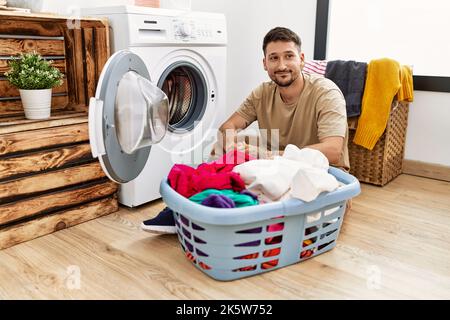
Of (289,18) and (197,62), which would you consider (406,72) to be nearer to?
(289,18)

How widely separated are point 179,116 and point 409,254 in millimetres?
1216

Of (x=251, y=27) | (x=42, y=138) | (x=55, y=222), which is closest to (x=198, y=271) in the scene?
(x=55, y=222)

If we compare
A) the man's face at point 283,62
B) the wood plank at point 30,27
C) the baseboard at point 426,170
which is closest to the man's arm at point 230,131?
the man's face at point 283,62

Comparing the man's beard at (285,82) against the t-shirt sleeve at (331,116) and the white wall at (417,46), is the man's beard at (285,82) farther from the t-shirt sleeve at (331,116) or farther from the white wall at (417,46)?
the white wall at (417,46)

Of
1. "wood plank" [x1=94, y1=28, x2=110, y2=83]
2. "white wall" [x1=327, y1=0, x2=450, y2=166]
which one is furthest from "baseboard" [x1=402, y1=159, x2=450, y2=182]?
"wood plank" [x1=94, y1=28, x2=110, y2=83]

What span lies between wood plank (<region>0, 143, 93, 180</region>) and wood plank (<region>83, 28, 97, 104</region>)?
269mm

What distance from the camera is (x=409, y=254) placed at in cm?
150

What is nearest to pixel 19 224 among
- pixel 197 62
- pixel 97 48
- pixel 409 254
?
pixel 97 48

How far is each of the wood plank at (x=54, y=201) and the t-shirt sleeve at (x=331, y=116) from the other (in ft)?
3.06

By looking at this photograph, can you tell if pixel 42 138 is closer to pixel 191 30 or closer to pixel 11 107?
pixel 11 107

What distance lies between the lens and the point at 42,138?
1598mm

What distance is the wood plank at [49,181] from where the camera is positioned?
1.52 m

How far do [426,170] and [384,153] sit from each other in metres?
0.39

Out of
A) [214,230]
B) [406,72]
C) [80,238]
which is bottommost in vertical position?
[80,238]
